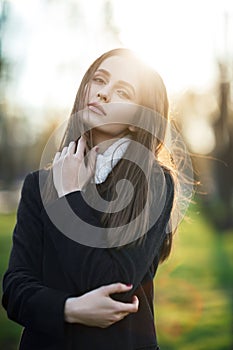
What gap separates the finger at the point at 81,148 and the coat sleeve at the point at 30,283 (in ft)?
0.35

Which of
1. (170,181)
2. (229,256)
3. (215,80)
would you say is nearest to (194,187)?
(170,181)

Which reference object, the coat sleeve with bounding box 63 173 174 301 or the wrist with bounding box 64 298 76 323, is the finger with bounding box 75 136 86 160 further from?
the wrist with bounding box 64 298 76 323

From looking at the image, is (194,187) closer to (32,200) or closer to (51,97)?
(32,200)

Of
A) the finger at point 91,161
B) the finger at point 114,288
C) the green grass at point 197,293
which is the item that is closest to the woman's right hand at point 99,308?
the finger at point 114,288

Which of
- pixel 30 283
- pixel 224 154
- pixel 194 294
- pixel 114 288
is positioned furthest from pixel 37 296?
pixel 194 294

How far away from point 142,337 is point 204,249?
2897 millimetres

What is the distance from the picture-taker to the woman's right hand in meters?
1.15

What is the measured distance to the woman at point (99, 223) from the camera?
1183 mm

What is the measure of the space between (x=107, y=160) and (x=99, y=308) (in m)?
0.30

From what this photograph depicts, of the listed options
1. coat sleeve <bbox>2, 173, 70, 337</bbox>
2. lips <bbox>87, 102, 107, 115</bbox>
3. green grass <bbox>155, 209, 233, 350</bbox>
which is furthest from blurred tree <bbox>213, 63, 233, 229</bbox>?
coat sleeve <bbox>2, 173, 70, 337</bbox>

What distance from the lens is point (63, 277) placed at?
124 centimetres

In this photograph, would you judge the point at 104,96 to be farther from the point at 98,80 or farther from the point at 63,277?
the point at 63,277

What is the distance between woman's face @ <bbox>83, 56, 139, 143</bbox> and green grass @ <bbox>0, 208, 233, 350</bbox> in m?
2.22

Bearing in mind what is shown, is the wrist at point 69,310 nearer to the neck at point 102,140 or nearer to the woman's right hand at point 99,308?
the woman's right hand at point 99,308
